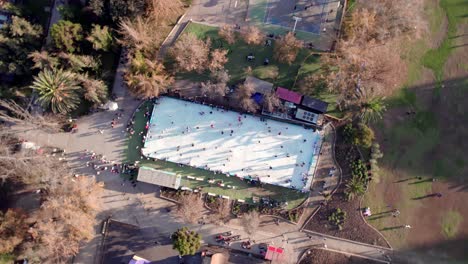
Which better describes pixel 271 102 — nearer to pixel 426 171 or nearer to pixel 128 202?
pixel 426 171

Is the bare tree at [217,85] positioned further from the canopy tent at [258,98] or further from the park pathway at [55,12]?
the park pathway at [55,12]

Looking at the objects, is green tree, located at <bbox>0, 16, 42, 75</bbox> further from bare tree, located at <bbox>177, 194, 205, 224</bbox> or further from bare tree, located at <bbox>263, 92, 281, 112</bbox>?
bare tree, located at <bbox>263, 92, 281, 112</bbox>

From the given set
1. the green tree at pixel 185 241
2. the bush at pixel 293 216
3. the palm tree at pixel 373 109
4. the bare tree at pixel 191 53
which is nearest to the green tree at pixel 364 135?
the palm tree at pixel 373 109

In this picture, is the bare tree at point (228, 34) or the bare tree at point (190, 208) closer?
the bare tree at point (190, 208)

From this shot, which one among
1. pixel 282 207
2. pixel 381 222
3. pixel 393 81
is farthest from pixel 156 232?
pixel 393 81

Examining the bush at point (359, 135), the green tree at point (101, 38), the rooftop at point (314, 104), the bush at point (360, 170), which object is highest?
the green tree at point (101, 38)

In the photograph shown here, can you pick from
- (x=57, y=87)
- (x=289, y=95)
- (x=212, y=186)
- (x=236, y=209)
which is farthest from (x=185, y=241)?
(x=57, y=87)
